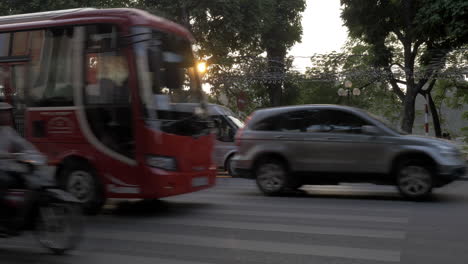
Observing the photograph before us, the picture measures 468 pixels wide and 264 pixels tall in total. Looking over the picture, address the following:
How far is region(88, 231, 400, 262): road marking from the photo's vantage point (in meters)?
6.07

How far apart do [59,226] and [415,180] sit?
22.3 ft

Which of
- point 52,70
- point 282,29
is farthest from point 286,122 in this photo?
point 282,29

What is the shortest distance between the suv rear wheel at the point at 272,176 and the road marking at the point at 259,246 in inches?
176

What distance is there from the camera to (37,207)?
5.87 m

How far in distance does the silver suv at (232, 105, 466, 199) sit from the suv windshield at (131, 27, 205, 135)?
2.19 m

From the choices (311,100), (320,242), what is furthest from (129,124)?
(311,100)

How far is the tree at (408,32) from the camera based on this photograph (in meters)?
24.1

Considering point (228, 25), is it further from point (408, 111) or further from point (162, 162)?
point (162, 162)

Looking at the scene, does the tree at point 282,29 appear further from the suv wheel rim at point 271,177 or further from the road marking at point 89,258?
the road marking at point 89,258

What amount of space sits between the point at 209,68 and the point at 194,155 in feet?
79.1

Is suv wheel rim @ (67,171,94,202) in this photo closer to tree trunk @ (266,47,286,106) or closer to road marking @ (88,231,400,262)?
road marking @ (88,231,400,262)

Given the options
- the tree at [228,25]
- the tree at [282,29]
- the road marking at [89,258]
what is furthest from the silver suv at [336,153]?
the tree at [282,29]

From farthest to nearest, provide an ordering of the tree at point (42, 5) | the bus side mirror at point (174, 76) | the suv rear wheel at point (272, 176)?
1. the tree at point (42, 5)
2. the suv rear wheel at point (272, 176)
3. the bus side mirror at point (174, 76)

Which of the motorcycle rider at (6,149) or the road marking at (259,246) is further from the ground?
the motorcycle rider at (6,149)
